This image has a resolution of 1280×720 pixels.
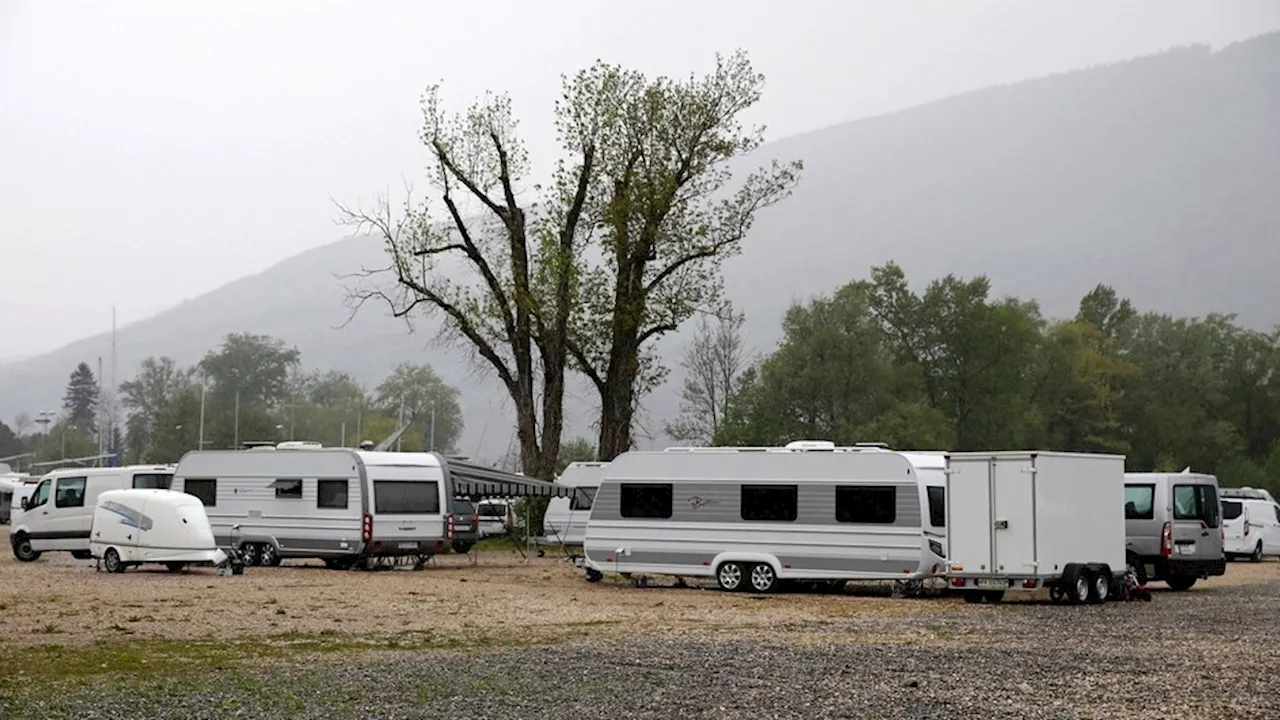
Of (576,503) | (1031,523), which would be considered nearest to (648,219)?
A: (576,503)

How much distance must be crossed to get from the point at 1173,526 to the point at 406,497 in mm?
14325

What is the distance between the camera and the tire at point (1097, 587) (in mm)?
23125

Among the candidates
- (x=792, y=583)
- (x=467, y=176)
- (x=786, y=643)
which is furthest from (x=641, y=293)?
(x=786, y=643)

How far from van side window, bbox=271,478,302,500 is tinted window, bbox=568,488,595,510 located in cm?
910

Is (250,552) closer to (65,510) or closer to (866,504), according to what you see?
(65,510)

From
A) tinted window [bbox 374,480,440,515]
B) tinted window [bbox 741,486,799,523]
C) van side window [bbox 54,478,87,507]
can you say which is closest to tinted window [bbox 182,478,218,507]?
van side window [bbox 54,478,87,507]

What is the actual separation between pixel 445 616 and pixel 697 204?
3065cm

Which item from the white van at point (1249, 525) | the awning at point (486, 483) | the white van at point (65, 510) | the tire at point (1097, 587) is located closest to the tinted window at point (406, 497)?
the awning at point (486, 483)

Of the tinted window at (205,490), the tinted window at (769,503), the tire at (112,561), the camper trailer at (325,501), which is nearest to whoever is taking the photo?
the tinted window at (769,503)

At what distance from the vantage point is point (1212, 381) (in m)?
85.9

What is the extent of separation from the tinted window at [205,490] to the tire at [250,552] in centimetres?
118

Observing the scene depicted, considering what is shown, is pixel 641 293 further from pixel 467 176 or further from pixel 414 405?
pixel 414 405

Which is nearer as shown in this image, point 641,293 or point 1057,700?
point 1057,700

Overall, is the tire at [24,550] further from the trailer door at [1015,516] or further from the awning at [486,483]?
the trailer door at [1015,516]
